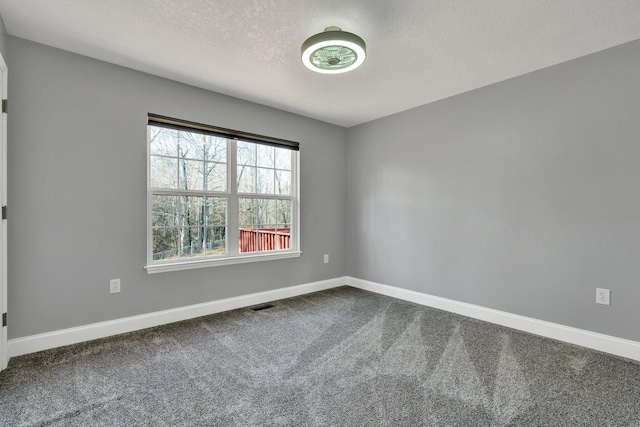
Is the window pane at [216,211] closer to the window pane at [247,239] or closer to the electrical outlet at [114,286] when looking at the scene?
the window pane at [247,239]

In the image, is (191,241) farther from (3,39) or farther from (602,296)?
(602,296)

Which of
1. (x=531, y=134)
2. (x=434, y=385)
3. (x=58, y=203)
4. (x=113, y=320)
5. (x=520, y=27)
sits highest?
(x=520, y=27)

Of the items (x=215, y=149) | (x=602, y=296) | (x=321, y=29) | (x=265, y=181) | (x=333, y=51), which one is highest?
(x=321, y=29)

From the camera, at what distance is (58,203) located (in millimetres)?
2480

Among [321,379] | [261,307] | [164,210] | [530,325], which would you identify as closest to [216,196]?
[164,210]

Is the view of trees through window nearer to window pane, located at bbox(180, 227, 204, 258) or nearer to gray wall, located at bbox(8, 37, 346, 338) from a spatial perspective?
window pane, located at bbox(180, 227, 204, 258)

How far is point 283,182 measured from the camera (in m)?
4.05

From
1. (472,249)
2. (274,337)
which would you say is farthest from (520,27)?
(274,337)

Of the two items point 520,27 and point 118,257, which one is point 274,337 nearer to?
point 118,257

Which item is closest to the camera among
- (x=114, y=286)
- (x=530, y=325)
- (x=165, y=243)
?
(x=114, y=286)

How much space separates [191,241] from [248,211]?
0.74 metres

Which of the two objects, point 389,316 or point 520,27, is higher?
point 520,27

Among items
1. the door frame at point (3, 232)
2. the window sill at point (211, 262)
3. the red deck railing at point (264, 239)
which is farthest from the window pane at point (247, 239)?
the door frame at point (3, 232)

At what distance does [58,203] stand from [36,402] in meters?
1.46
